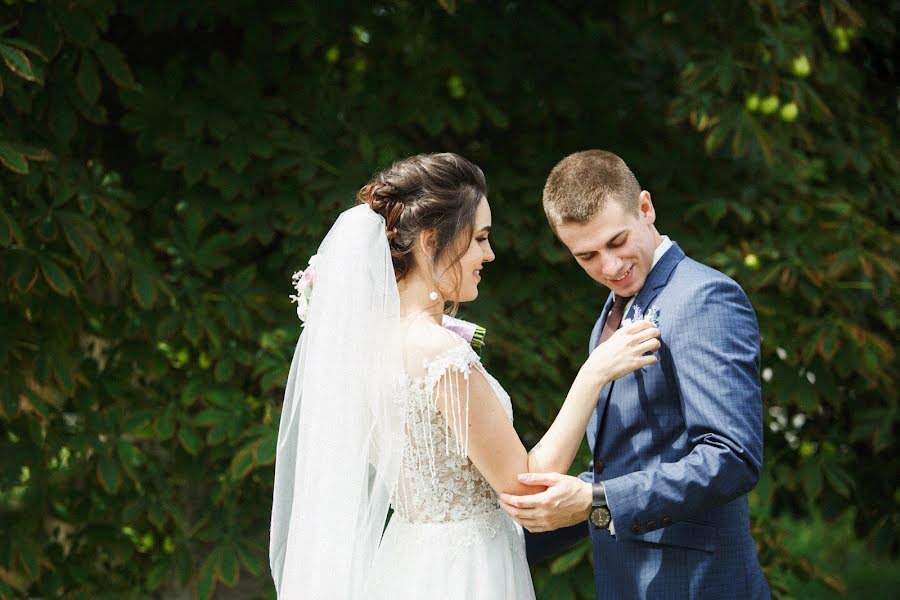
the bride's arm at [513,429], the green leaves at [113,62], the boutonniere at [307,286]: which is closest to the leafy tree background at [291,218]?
the green leaves at [113,62]

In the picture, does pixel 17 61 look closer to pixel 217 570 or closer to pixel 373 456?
pixel 373 456

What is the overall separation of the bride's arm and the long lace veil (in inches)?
7.8

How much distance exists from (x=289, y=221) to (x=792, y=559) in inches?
97.4

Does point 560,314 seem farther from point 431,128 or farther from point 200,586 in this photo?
point 200,586

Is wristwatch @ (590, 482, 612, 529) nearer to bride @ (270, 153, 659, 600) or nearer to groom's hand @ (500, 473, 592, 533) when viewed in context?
groom's hand @ (500, 473, 592, 533)

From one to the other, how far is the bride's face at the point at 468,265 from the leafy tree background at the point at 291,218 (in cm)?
106

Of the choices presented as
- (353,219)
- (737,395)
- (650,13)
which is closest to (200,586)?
(353,219)

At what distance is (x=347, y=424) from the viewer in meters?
2.60

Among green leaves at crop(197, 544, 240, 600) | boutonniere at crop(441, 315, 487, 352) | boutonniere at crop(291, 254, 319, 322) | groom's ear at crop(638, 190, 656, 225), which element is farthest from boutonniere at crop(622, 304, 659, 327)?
green leaves at crop(197, 544, 240, 600)

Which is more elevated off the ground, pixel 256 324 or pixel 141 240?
pixel 141 240

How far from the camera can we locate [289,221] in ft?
13.0

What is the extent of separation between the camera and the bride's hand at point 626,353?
8.15ft

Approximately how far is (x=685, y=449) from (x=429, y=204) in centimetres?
93

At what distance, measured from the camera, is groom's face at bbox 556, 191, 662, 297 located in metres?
2.70
